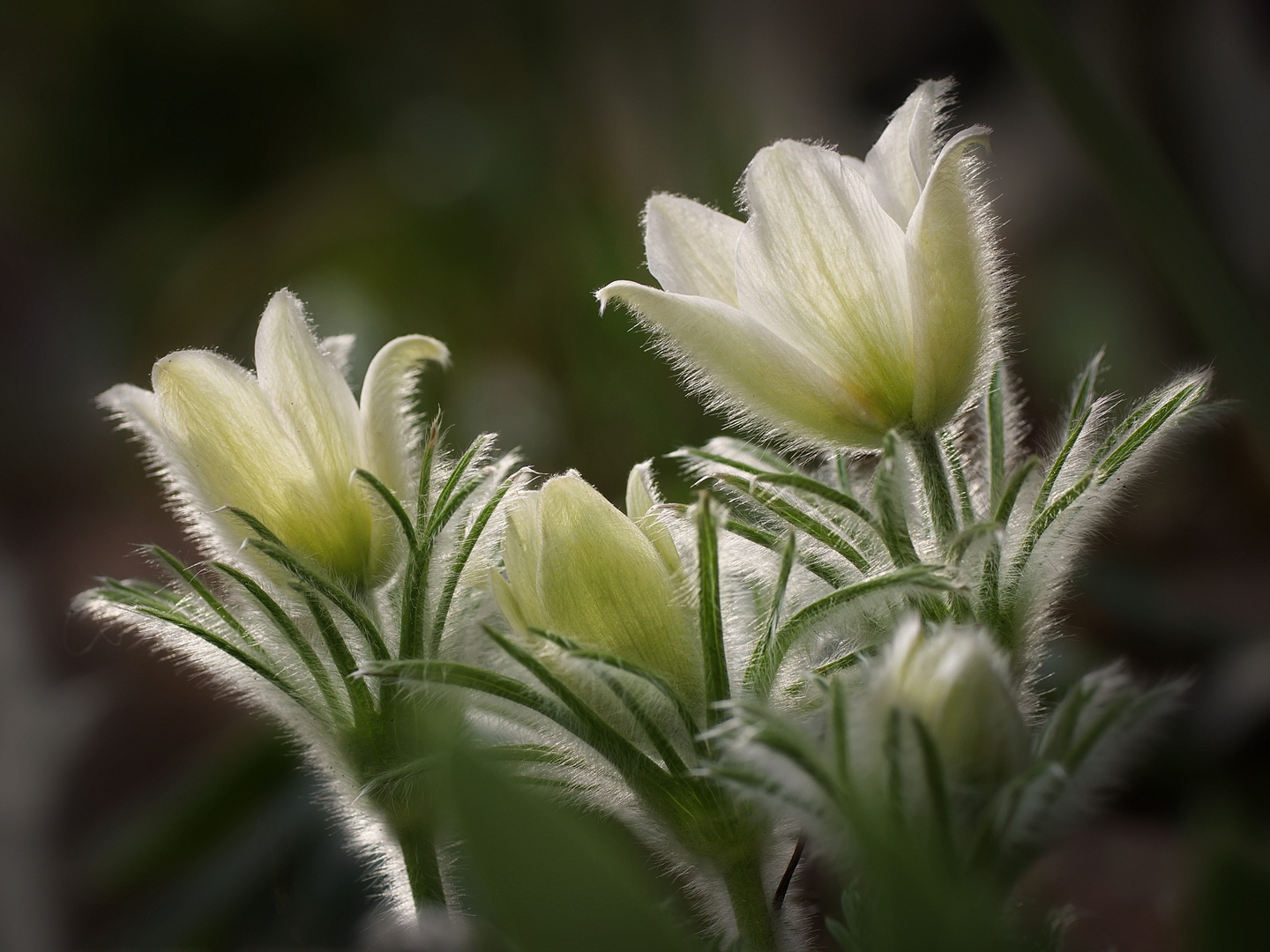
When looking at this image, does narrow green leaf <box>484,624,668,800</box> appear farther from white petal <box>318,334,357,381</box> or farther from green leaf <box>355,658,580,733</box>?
white petal <box>318,334,357,381</box>

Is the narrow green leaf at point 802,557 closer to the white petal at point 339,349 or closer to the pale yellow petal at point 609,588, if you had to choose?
the pale yellow petal at point 609,588

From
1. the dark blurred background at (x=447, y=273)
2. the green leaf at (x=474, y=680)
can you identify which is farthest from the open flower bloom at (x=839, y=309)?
the dark blurred background at (x=447, y=273)

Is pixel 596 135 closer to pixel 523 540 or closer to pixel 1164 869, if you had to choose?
pixel 1164 869

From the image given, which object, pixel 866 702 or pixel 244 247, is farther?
pixel 244 247

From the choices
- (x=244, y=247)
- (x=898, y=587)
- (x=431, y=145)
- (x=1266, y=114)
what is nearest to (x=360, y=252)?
(x=244, y=247)

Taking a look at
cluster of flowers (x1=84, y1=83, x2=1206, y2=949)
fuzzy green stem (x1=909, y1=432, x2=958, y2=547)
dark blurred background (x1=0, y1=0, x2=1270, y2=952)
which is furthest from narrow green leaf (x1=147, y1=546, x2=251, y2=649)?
dark blurred background (x1=0, y1=0, x2=1270, y2=952)

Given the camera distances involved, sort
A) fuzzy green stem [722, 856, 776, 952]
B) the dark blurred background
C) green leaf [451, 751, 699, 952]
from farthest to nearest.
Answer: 1. the dark blurred background
2. fuzzy green stem [722, 856, 776, 952]
3. green leaf [451, 751, 699, 952]

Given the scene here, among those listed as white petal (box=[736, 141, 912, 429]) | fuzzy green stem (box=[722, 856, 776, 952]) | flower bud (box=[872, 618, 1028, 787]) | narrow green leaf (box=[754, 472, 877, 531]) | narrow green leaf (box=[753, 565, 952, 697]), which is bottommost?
fuzzy green stem (box=[722, 856, 776, 952])
